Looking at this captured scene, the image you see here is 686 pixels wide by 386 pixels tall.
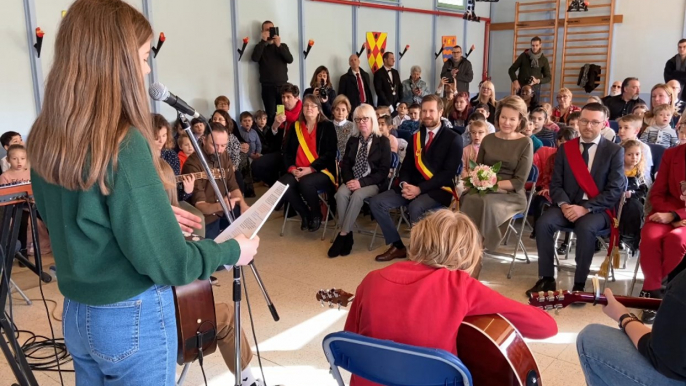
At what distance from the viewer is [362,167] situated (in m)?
4.80

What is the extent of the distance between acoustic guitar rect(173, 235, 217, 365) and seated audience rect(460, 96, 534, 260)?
2542 mm

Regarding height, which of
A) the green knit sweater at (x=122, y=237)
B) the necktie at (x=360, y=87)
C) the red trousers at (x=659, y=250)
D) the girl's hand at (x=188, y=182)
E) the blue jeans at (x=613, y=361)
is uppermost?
the necktie at (x=360, y=87)

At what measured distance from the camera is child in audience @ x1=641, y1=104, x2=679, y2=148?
4902 mm

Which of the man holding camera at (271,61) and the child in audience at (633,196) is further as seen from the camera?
the man holding camera at (271,61)

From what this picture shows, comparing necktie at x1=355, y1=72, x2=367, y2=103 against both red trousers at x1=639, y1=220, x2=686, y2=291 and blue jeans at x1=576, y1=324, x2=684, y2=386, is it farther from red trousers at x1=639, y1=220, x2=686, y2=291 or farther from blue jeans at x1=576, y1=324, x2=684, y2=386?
blue jeans at x1=576, y1=324, x2=684, y2=386

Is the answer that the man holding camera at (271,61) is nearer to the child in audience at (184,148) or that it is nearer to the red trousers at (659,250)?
the child in audience at (184,148)

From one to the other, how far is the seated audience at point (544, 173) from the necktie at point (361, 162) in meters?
1.37

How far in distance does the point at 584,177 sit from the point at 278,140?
12.0ft

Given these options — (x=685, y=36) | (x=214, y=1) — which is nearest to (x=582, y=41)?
(x=685, y=36)

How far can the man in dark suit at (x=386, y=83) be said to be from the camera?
921 cm

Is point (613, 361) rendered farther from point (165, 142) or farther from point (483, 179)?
point (165, 142)

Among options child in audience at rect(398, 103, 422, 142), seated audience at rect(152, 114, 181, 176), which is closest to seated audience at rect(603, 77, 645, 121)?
child in audience at rect(398, 103, 422, 142)

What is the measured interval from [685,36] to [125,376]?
426 inches

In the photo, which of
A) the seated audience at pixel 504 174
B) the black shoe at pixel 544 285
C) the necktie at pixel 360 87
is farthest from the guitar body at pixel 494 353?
the necktie at pixel 360 87
